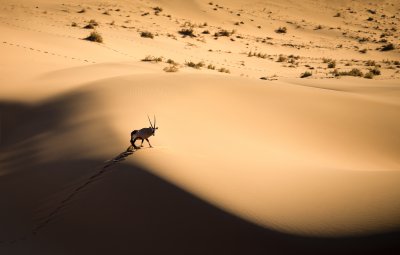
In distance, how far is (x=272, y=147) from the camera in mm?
6133

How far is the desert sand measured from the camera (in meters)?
3.68

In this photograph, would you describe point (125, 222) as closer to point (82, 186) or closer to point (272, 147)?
point (82, 186)

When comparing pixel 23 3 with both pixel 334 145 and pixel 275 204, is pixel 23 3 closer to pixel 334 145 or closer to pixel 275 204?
pixel 334 145

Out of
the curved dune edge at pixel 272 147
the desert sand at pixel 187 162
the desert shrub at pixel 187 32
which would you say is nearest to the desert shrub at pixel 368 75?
the desert sand at pixel 187 162

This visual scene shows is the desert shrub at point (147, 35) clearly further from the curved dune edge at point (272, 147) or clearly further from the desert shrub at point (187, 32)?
the curved dune edge at point (272, 147)

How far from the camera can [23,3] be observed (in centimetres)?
2278

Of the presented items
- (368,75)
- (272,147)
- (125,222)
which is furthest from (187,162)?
(368,75)

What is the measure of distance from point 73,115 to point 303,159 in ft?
13.4

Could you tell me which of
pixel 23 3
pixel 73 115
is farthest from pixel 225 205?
pixel 23 3

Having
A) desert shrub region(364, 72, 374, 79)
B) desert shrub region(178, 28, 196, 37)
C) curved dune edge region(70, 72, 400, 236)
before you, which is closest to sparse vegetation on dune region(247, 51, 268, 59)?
desert shrub region(178, 28, 196, 37)

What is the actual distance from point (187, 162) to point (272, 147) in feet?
6.11

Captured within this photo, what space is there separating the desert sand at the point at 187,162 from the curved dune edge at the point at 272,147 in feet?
0.07

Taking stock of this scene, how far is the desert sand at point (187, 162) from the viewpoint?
12.1ft

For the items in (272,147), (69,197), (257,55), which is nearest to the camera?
(69,197)
